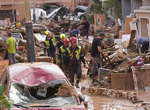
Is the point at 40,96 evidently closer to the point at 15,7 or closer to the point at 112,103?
the point at 112,103

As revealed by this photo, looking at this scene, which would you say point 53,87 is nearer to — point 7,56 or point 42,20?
point 7,56

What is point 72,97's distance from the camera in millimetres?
9867

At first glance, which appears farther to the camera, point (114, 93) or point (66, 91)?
point (114, 93)

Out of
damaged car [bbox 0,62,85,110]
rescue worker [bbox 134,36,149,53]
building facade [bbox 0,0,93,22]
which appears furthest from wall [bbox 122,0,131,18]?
damaged car [bbox 0,62,85,110]

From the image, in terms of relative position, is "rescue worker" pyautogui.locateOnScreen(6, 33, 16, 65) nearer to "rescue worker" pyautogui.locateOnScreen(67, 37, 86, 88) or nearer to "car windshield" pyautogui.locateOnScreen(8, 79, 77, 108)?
"rescue worker" pyautogui.locateOnScreen(67, 37, 86, 88)

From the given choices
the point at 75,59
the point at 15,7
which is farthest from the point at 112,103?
the point at 15,7

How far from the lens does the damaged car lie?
950 cm

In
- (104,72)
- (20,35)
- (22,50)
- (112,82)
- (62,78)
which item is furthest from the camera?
(20,35)

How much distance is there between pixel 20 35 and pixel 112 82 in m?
13.5

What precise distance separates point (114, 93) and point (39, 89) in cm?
436

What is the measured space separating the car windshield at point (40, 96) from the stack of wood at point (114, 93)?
11.8ft

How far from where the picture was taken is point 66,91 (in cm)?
1002

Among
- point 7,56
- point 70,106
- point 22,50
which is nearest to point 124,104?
point 70,106

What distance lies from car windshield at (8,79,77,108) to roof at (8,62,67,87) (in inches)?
4.3
